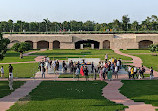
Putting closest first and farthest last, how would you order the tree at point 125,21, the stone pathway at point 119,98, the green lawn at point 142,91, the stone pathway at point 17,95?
the stone pathway at point 119,98 < the stone pathway at point 17,95 < the green lawn at point 142,91 < the tree at point 125,21

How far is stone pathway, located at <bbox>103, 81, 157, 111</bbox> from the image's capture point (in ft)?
47.1

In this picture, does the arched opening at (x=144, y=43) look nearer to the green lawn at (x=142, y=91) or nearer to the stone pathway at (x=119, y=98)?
the green lawn at (x=142, y=91)

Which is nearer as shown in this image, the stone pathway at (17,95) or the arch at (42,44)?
the stone pathway at (17,95)

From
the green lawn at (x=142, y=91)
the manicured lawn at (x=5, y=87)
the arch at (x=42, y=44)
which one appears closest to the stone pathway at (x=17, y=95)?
the manicured lawn at (x=5, y=87)

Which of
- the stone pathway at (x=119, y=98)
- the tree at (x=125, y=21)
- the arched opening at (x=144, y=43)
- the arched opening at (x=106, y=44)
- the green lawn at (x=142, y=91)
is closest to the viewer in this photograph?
the stone pathway at (x=119, y=98)

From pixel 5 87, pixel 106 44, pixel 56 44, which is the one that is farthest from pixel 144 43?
pixel 5 87

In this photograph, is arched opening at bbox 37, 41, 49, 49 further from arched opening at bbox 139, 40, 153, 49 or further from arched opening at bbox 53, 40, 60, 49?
arched opening at bbox 139, 40, 153, 49

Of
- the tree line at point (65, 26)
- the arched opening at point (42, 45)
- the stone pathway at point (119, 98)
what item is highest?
the tree line at point (65, 26)

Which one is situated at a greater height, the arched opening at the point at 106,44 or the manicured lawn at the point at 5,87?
the arched opening at the point at 106,44

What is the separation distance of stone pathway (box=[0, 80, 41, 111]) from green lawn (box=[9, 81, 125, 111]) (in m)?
0.47

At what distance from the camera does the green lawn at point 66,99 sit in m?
14.2

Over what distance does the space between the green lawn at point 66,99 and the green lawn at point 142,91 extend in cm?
206

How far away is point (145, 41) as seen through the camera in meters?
74.5

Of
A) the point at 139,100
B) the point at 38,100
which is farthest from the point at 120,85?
the point at 38,100
